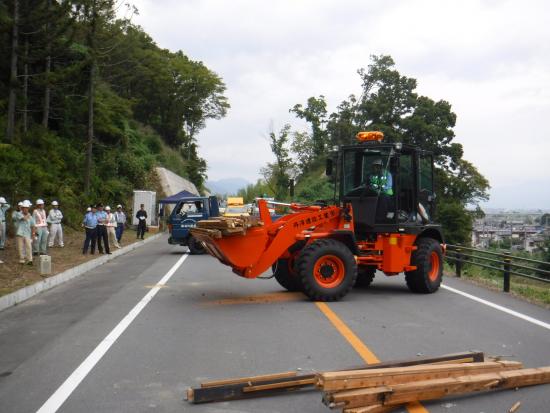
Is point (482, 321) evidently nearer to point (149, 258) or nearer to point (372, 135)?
point (372, 135)

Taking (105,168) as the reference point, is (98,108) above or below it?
above

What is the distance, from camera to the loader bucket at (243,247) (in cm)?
1047

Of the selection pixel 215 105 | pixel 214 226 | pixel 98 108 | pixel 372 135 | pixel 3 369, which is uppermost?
pixel 215 105

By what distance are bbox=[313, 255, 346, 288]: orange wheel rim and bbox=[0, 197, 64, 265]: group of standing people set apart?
9.22 m

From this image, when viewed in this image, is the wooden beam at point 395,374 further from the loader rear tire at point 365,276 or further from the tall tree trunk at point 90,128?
the tall tree trunk at point 90,128

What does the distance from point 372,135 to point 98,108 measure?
110 feet

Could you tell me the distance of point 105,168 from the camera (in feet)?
138

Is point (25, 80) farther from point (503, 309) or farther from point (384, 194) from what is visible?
Result: point (503, 309)

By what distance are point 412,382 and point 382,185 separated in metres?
6.84

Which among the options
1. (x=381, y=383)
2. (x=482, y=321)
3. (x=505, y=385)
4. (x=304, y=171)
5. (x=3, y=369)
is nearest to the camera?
(x=381, y=383)

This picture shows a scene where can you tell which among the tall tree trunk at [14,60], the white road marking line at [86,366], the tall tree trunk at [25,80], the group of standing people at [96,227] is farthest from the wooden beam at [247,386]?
the tall tree trunk at [25,80]

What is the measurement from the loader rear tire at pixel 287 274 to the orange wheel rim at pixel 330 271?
1.21 meters

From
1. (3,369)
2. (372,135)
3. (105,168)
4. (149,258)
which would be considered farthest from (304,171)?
(3,369)

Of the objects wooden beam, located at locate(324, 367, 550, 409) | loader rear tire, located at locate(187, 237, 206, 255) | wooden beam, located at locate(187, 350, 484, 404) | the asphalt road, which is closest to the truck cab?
loader rear tire, located at locate(187, 237, 206, 255)
